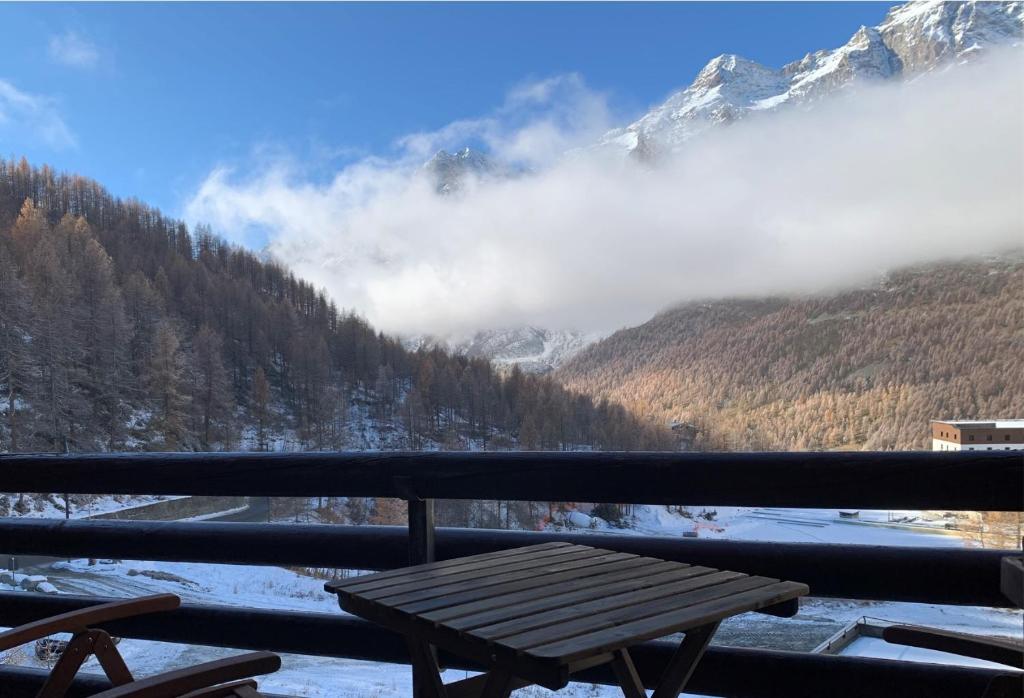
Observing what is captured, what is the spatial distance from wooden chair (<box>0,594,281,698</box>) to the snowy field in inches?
36.4

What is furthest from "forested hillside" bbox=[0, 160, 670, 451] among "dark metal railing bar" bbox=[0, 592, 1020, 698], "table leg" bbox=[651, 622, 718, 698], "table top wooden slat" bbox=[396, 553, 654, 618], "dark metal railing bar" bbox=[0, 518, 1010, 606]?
"table leg" bbox=[651, 622, 718, 698]

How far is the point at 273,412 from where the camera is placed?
66938mm

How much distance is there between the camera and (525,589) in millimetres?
1434

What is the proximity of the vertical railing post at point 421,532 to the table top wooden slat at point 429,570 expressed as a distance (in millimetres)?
235

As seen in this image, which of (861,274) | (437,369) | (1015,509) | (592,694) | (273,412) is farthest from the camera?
(861,274)

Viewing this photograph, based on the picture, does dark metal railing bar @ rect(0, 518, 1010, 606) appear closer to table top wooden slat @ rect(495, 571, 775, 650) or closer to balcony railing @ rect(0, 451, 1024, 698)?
balcony railing @ rect(0, 451, 1024, 698)

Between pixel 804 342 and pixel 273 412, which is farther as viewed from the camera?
pixel 804 342

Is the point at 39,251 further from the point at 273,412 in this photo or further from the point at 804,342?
the point at 804,342

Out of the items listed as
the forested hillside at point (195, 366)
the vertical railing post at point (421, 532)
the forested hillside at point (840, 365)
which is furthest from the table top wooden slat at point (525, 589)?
the forested hillside at point (195, 366)

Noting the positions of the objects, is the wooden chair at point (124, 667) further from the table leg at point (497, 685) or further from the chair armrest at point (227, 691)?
the table leg at point (497, 685)

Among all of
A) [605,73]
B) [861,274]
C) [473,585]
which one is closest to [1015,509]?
[473,585]

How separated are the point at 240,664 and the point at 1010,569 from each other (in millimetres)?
1304

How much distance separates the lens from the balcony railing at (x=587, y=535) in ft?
5.43

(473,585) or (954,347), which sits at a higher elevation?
(954,347)
